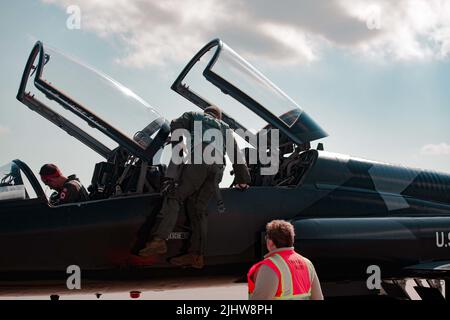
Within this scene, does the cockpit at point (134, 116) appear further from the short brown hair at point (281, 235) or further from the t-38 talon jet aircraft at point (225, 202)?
the short brown hair at point (281, 235)

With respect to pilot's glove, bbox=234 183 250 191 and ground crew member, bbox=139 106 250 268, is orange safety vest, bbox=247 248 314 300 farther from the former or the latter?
pilot's glove, bbox=234 183 250 191

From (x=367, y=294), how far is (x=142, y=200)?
3.09 metres

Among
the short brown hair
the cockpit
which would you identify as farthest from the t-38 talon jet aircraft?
the short brown hair

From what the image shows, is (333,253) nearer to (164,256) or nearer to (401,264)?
(401,264)

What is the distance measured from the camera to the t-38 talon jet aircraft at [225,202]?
5.20m

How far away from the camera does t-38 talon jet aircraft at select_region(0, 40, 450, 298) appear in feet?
17.1

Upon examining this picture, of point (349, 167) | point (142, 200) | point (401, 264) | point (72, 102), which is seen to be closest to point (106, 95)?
point (72, 102)

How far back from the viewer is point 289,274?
299cm

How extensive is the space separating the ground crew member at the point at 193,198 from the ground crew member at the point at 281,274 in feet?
7.37

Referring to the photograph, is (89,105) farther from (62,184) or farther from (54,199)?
(54,199)

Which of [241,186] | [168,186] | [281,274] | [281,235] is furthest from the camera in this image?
[241,186]

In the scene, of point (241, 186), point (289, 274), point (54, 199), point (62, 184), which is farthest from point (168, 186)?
point (289, 274)

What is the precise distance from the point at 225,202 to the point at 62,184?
6.20 ft

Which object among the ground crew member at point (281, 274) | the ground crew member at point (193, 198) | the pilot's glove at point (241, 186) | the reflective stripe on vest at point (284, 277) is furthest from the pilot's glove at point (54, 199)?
the reflective stripe on vest at point (284, 277)
